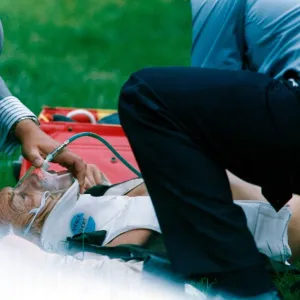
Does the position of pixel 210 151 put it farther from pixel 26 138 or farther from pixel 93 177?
pixel 93 177

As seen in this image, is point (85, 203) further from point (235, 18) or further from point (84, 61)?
point (84, 61)

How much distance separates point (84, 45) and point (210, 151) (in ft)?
11.7

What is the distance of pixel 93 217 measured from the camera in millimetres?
2627

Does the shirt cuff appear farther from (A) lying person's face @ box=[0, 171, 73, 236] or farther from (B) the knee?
(B) the knee

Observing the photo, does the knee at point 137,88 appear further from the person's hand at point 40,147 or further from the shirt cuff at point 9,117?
the shirt cuff at point 9,117

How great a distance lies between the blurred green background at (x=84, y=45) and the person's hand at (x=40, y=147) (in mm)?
1546

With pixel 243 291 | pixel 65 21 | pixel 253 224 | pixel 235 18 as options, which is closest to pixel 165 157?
pixel 243 291

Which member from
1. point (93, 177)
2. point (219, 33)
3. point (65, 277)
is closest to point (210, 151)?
point (65, 277)

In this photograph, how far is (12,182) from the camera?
10.5ft

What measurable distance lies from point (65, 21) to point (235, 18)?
3.29 metres

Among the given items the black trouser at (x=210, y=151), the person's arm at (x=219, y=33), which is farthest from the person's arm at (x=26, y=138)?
the black trouser at (x=210, y=151)

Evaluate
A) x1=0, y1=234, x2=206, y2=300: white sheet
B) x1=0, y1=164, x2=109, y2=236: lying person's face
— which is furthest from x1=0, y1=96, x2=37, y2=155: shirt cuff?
x1=0, y1=234, x2=206, y2=300: white sheet

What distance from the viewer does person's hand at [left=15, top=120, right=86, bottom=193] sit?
2.63 m

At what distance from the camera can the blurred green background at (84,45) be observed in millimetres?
4656
